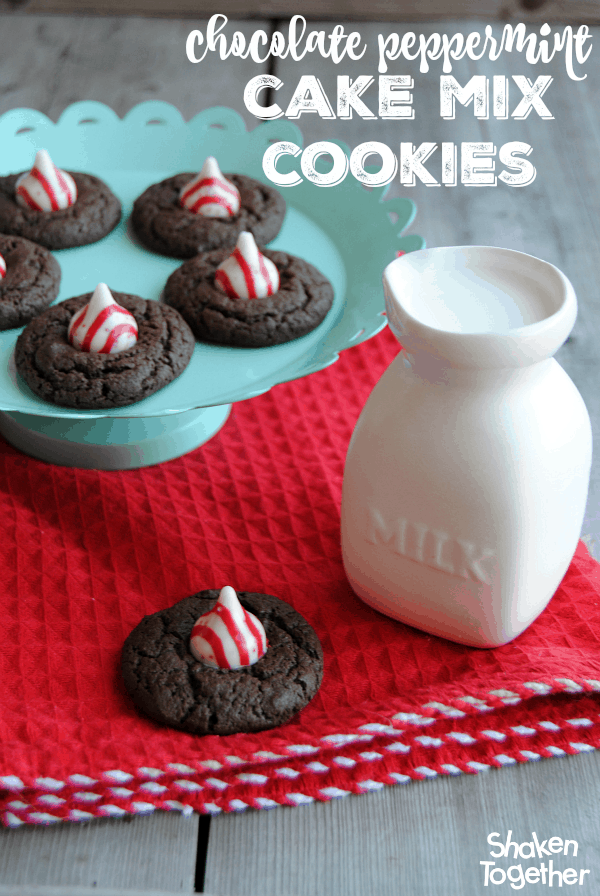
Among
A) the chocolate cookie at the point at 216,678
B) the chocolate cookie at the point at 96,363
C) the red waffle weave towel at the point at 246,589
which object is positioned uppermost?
the chocolate cookie at the point at 96,363

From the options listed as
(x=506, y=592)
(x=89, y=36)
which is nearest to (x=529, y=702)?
(x=506, y=592)

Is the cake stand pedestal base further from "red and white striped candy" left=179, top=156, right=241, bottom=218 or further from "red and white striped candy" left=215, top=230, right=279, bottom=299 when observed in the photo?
"red and white striped candy" left=179, top=156, right=241, bottom=218

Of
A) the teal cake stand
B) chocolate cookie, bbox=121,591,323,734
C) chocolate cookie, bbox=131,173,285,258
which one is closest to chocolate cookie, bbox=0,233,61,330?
the teal cake stand

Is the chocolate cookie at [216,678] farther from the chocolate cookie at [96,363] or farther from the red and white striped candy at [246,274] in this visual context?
the red and white striped candy at [246,274]

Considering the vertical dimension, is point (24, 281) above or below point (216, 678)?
above

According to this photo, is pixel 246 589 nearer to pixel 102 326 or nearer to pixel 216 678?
pixel 216 678

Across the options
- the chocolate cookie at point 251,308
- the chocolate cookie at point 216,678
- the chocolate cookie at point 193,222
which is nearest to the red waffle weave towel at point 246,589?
the chocolate cookie at point 216,678

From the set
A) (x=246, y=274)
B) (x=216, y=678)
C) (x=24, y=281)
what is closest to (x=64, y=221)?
(x=24, y=281)
